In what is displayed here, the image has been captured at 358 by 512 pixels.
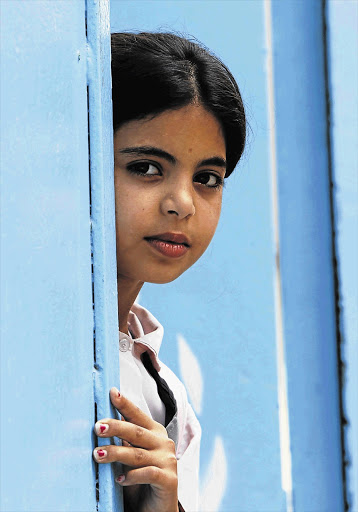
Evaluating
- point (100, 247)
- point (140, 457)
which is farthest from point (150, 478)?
point (100, 247)

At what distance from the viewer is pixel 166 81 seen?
107 centimetres

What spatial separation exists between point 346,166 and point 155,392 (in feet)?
3.05

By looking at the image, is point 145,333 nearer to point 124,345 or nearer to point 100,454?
point 124,345

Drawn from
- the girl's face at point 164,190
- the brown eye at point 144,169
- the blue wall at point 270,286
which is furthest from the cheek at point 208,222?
the blue wall at point 270,286

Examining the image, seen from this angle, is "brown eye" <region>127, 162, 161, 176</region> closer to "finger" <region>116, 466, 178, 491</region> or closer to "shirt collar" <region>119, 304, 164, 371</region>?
"shirt collar" <region>119, 304, 164, 371</region>

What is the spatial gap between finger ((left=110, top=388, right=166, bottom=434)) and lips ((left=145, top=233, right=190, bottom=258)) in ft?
0.81

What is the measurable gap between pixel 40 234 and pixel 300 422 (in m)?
1.43

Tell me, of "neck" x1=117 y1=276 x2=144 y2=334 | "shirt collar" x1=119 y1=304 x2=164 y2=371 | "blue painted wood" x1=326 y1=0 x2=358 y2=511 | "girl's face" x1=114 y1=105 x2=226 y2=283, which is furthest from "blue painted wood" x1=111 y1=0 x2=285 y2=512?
"girl's face" x1=114 y1=105 x2=226 y2=283

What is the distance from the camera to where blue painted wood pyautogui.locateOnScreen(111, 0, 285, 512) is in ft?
5.95

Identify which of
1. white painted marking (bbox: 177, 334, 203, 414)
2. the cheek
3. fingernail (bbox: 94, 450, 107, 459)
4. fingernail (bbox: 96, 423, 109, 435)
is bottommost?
white painted marking (bbox: 177, 334, 203, 414)

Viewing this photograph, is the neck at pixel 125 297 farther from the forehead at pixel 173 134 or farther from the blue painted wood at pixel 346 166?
the blue painted wood at pixel 346 166

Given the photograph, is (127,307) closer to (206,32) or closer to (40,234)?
(40,234)

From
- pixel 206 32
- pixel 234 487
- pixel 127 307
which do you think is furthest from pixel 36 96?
pixel 234 487

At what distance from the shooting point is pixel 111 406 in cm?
77
